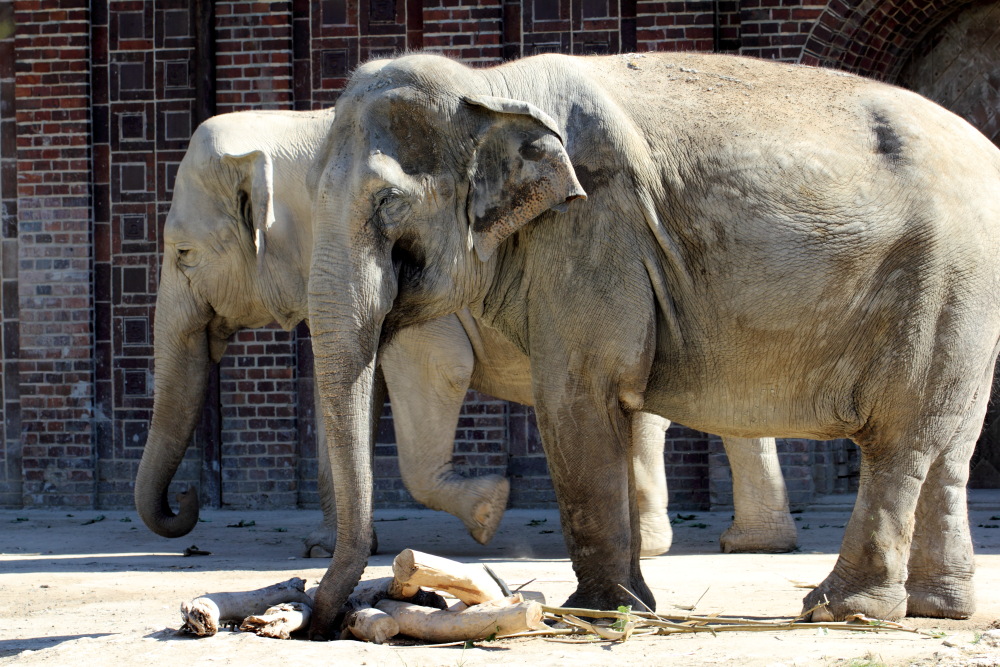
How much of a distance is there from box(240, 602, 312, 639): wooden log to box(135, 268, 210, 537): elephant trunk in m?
2.58

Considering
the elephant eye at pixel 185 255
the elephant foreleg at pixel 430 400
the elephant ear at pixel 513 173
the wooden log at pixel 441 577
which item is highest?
the elephant ear at pixel 513 173

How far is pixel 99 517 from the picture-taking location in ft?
29.8

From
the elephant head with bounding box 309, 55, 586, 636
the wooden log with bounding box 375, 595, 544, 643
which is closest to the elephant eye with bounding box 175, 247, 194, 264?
the elephant head with bounding box 309, 55, 586, 636

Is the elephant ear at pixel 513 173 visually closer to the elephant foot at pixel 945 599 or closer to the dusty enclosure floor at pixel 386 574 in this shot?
the dusty enclosure floor at pixel 386 574

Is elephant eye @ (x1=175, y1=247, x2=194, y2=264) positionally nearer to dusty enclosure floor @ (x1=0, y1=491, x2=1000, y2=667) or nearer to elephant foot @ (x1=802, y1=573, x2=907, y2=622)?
dusty enclosure floor @ (x1=0, y1=491, x2=1000, y2=667)

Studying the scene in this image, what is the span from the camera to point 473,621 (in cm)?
410

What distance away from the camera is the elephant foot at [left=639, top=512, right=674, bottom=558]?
264 inches

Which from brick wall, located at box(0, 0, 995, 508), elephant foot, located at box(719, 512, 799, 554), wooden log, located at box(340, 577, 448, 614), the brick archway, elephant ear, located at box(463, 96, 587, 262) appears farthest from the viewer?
brick wall, located at box(0, 0, 995, 508)

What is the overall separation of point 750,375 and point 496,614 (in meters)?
1.17

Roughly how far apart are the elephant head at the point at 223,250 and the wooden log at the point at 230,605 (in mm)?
2337

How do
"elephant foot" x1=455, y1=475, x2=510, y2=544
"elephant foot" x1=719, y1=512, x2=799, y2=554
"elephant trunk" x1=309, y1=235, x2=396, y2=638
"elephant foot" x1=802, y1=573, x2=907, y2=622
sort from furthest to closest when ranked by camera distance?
"elephant foot" x1=719, y1=512, x2=799, y2=554
"elephant foot" x1=455, y1=475, x2=510, y2=544
"elephant foot" x1=802, y1=573, x2=907, y2=622
"elephant trunk" x1=309, y1=235, x2=396, y2=638

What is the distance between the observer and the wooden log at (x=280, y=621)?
4.05 metres

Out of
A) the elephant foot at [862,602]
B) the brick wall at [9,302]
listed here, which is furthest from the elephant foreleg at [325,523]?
the brick wall at [9,302]

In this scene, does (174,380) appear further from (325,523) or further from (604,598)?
(604,598)
